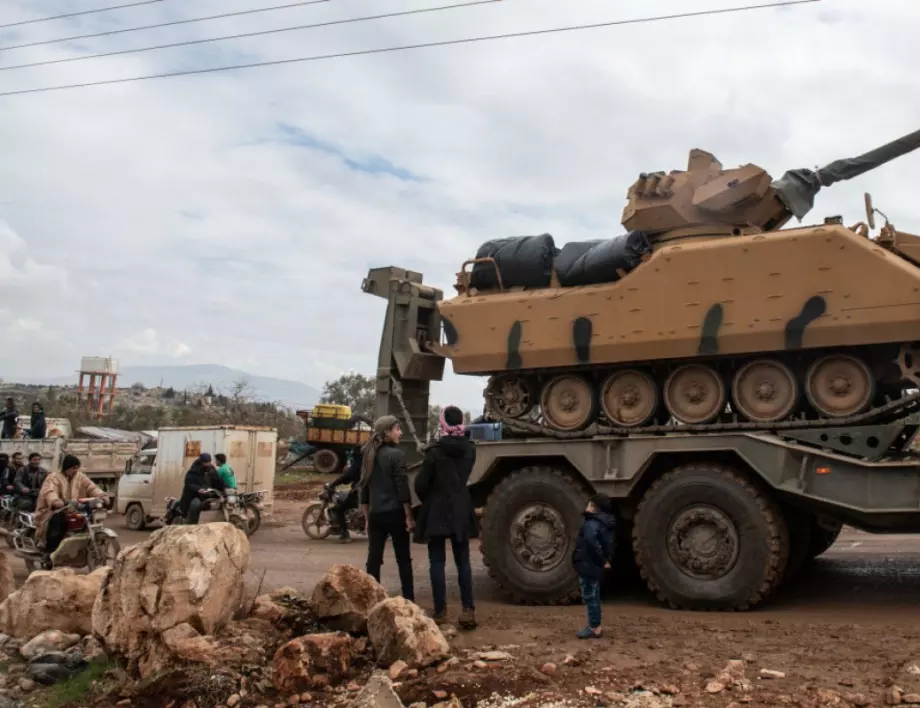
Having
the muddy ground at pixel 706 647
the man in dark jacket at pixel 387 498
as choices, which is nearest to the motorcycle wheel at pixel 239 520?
the muddy ground at pixel 706 647

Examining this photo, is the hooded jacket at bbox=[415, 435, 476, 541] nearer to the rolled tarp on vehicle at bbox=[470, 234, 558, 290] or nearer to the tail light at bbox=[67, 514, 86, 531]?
the rolled tarp on vehicle at bbox=[470, 234, 558, 290]

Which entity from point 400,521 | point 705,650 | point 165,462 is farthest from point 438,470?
point 165,462

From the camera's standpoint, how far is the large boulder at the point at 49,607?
7.81 meters

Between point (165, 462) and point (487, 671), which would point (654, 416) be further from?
point (165, 462)

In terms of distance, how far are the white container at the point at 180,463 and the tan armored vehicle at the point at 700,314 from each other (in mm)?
9801

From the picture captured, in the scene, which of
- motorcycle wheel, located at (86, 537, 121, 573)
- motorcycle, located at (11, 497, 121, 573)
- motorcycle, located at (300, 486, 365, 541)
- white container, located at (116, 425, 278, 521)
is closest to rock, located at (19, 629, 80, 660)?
motorcycle, located at (11, 497, 121, 573)

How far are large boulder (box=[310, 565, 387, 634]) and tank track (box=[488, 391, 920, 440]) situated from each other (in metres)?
2.93

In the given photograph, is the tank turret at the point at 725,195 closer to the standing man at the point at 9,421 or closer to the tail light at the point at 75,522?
the tail light at the point at 75,522

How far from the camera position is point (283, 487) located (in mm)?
26953

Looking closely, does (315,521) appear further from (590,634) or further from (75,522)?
(590,634)

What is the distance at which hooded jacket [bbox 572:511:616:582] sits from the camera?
6910 mm

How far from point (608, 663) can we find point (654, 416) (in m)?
3.45

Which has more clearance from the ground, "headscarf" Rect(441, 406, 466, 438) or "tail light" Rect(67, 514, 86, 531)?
"headscarf" Rect(441, 406, 466, 438)

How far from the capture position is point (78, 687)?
6.46m
